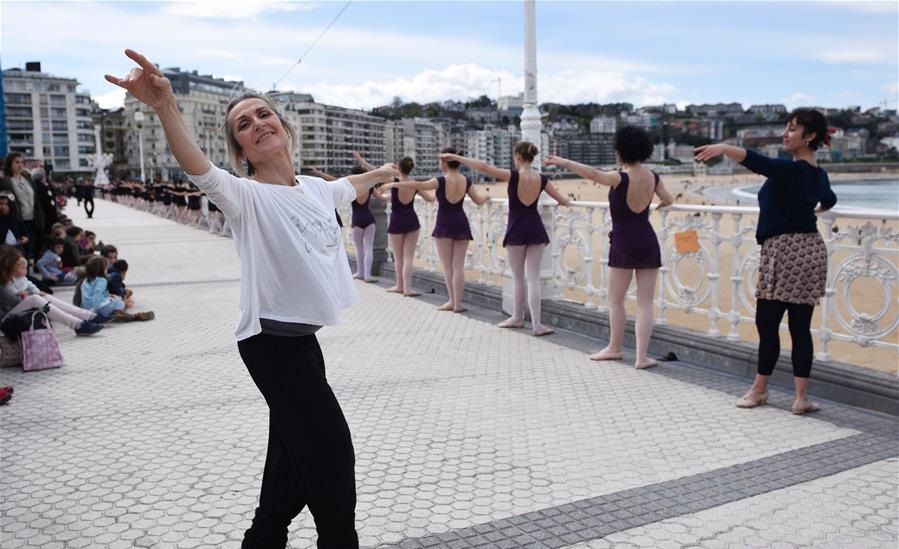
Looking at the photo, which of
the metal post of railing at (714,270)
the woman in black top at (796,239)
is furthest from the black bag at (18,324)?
the woman in black top at (796,239)

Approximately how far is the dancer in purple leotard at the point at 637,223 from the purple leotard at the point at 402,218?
13.7 ft

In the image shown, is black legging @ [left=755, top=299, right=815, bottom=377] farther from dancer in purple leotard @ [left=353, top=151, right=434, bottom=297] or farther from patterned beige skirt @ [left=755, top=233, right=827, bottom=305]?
dancer in purple leotard @ [left=353, top=151, right=434, bottom=297]

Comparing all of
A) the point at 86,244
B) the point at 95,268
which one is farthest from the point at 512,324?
the point at 86,244

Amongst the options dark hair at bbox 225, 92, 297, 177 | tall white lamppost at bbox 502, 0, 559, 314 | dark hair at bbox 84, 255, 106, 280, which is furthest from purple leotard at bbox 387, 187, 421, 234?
dark hair at bbox 225, 92, 297, 177

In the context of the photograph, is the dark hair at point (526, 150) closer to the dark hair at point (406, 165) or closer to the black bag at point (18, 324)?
the dark hair at point (406, 165)

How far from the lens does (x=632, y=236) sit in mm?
6375

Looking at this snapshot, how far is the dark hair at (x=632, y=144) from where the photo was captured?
625 cm

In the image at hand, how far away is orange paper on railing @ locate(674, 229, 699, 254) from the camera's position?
6449mm

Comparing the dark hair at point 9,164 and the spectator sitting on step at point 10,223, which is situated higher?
the dark hair at point 9,164

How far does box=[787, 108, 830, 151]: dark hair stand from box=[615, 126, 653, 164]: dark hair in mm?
1342

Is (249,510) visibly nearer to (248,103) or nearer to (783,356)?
(248,103)

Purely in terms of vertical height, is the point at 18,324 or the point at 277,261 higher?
the point at 277,261

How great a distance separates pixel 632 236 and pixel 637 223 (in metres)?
0.11

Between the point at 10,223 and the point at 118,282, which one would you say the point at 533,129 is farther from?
the point at 10,223
